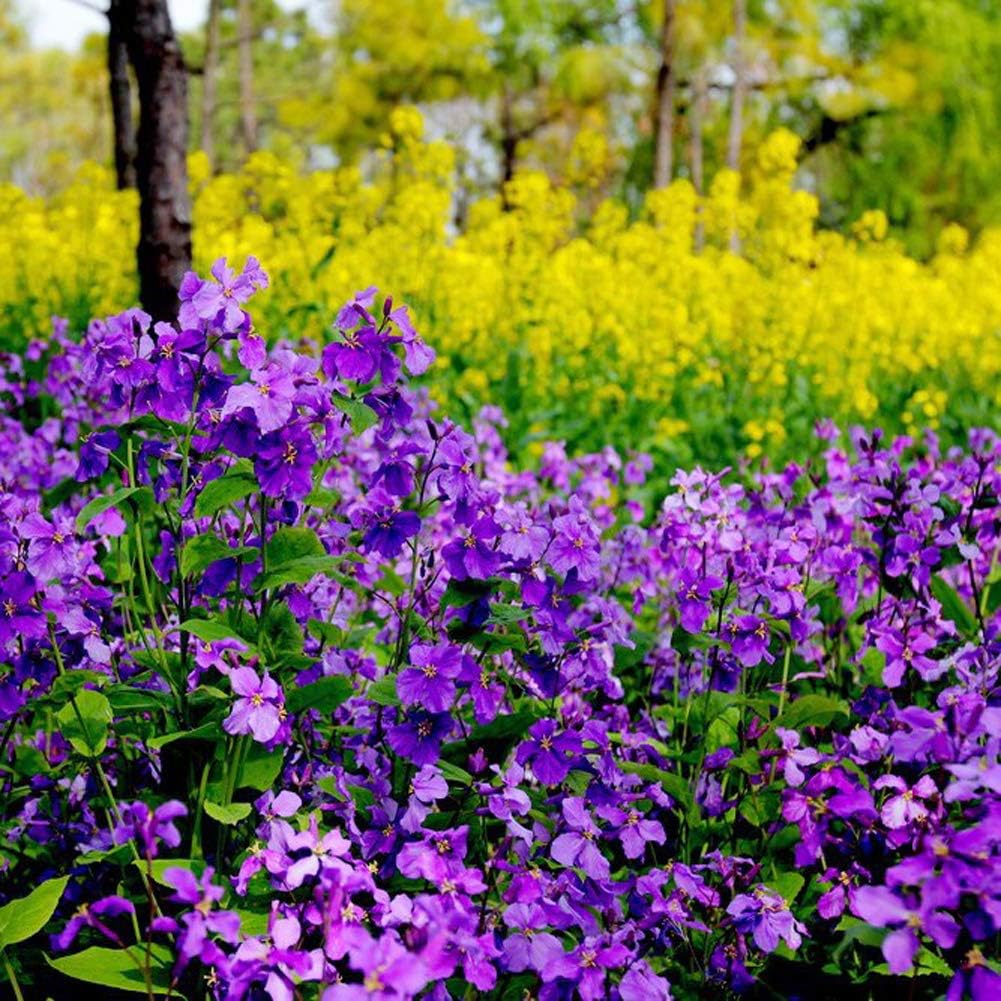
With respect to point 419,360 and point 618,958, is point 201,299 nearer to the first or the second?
point 419,360

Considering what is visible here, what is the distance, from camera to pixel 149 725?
74.6 inches

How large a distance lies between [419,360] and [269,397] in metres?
0.23

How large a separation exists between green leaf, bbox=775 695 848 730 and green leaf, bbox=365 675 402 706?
0.63 metres

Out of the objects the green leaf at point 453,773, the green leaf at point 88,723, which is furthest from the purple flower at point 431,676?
the green leaf at point 88,723

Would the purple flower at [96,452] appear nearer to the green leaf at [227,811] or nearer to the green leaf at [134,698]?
the green leaf at [134,698]

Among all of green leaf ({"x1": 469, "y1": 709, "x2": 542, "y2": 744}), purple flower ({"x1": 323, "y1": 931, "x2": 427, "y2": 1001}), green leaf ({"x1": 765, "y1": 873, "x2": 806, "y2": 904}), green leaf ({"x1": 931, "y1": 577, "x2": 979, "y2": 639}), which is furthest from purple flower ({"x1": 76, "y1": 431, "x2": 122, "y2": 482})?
green leaf ({"x1": 931, "y1": 577, "x2": 979, "y2": 639})

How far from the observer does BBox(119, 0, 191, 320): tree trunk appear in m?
4.04

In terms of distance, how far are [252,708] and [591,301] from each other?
18.5ft

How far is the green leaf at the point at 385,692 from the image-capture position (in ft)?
5.43

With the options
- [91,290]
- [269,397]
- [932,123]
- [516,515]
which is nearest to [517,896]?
[516,515]

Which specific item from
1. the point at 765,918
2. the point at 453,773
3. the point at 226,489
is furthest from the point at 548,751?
the point at 226,489

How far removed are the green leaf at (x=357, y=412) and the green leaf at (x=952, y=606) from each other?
61.9 inches

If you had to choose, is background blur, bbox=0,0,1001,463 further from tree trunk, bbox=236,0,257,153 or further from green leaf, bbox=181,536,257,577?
green leaf, bbox=181,536,257,577

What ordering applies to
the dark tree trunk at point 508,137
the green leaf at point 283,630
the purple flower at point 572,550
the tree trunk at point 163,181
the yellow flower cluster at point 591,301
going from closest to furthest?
the purple flower at point 572,550
the green leaf at point 283,630
the tree trunk at point 163,181
the yellow flower cluster at point 591,301
the dark tree trunk at point 508,137
